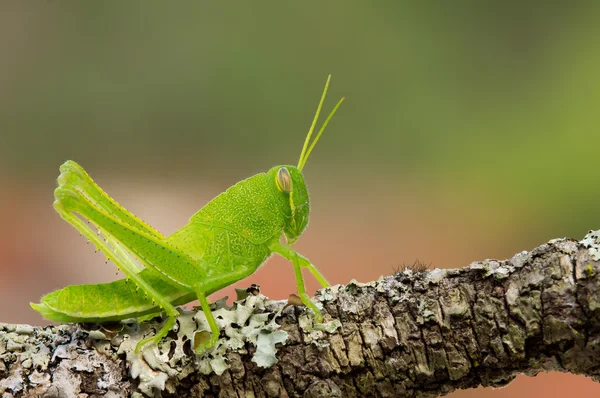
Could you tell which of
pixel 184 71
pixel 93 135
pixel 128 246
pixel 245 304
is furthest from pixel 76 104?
pixel 245 304

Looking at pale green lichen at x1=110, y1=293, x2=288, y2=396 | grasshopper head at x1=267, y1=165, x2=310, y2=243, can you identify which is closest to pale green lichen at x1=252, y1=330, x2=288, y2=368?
pale green lichen at x1=110, y1=293, x2=288, y2=396

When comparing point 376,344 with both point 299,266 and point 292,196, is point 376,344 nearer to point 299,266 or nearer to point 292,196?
point 299,266

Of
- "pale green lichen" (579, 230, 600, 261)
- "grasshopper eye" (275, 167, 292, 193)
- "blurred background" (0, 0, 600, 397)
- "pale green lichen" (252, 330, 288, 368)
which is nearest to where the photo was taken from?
"pale green lichen" (579, 230, 600, 261)

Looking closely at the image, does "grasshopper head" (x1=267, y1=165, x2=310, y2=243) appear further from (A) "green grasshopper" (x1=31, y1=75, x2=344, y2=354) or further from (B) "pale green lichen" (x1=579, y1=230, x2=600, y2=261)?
(B) "pale green lichen" (x1=579, y1=230, x2=600, y2=261)

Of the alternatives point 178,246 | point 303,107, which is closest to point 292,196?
point 178,246

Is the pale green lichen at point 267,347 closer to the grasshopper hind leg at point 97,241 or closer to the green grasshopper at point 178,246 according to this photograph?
the green grasshopper at point 178,246

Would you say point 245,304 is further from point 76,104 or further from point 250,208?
point 76,104

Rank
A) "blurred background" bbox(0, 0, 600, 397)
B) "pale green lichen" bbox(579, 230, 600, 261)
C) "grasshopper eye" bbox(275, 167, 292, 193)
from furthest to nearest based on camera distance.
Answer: "blurred background" bbox(0, 0, 600, 397) < "grasshopper eye" bbox(275, 167, 292, 193) < "pale green lichen" bbox(579, 230, 600, 261)
